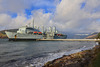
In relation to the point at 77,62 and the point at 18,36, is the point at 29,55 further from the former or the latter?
the point at 18,36

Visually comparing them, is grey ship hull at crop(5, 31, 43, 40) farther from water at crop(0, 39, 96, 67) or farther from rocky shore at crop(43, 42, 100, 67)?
rocky shore at crop(43, 42, 100, 67)

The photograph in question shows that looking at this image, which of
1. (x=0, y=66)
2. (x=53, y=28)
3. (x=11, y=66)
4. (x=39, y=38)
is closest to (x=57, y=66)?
(x=11, y=66)

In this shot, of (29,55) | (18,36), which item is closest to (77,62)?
(29,55)

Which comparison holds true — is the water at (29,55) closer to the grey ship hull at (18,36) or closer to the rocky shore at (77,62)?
the rocky shore at (77,62)

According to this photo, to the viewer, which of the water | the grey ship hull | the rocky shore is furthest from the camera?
the grey ship hull

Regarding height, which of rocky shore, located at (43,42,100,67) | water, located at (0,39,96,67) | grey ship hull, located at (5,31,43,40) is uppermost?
grey ship hull, located at (5,31,43,40)

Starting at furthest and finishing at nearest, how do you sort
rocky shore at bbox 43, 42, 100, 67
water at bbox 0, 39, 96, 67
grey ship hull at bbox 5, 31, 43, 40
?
grey ship hull at bbox 5, 31, 43, 40 → water at bbox 0, 39, 96, 67 → rocky shore at bbox 43, 42, 100, 67

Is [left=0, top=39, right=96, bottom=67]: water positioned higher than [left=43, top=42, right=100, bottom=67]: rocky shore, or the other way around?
[left=43, top=42, right=100, bottom=67]: rocky shore

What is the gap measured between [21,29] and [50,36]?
4340 centimetres

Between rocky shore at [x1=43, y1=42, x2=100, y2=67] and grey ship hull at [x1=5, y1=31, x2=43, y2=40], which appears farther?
grey ship hull at [x1=5, y1=31, x2=43, y2=40]

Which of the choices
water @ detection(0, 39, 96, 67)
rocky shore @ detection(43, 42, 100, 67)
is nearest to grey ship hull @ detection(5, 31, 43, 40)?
water @ detection(0, 39, 96, 67)

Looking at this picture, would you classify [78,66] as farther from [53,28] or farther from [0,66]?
[53,28]

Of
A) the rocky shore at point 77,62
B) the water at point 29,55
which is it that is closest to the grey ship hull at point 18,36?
the water at point 29,55

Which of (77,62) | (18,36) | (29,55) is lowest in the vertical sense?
(29,55)
